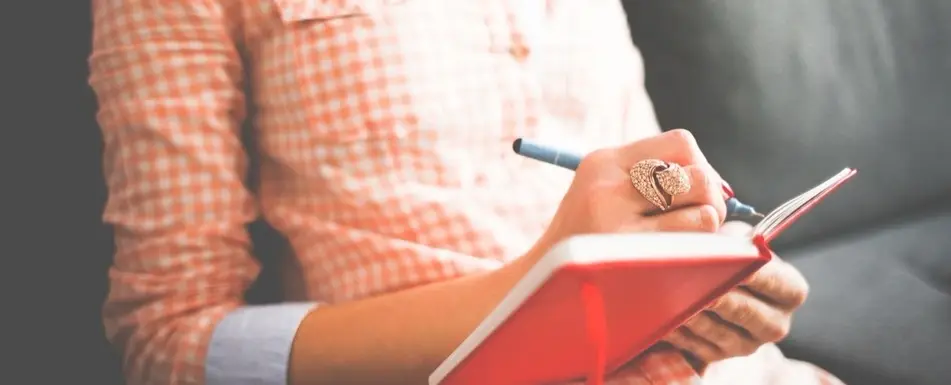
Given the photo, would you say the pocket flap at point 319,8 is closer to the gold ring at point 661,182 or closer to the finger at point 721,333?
the gold ring at point 661,182

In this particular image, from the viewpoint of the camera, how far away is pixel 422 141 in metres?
0.65

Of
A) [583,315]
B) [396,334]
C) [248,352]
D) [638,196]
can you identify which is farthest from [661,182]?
[248,352]

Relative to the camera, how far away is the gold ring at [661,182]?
49 cm

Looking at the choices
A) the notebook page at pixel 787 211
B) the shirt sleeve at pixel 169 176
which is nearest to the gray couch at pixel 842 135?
the notebook page at pixel 787 211

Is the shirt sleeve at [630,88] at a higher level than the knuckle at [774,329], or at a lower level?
higher

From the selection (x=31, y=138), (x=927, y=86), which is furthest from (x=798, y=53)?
(x=31, y=138)

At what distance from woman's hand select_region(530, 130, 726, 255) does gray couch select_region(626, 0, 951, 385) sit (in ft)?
1.68

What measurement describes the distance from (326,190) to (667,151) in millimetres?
311

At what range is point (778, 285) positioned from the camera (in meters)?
0.64

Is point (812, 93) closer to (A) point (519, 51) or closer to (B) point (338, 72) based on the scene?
(A) point (519, 51)

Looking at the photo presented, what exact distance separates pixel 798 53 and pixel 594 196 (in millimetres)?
675

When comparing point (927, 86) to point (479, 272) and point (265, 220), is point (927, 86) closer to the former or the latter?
point (479, 272)

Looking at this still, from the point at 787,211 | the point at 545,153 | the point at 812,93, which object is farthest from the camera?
the point at 812,93

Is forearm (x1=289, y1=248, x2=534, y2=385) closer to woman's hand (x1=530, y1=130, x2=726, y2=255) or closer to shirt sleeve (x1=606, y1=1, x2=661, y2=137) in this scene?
woman's hand (x1=530, y1=130, x2=726, y2=255)
